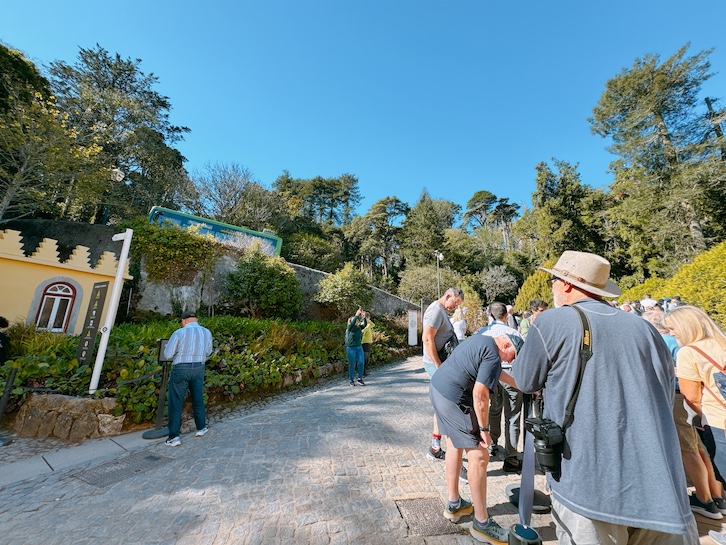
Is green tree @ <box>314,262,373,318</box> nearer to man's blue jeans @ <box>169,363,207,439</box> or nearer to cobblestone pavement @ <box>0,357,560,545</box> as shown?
cobblestone pavement @ <box>0,357,560,545</box>

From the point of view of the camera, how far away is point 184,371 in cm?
400

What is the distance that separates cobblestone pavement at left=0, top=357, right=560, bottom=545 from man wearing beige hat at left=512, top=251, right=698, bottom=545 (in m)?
1.38

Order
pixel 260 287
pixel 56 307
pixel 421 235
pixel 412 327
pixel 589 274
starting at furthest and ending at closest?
pixel 421 235 → pixel 412 327 → pixel 260 287 → pixel 56 307 → pixel 589 274

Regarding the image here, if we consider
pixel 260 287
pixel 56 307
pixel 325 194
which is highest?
pixel 325 194

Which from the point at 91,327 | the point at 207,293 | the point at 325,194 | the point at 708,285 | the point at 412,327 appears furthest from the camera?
the point at 325,194

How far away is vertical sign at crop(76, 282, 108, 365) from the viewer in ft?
15.5

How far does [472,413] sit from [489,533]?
76cm

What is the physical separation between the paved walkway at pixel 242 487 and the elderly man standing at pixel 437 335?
22 centimetres

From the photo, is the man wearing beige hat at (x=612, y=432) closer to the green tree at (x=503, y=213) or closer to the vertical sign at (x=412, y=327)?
the vertical sign at (x=412, y=327)

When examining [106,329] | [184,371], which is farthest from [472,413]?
[106,329]

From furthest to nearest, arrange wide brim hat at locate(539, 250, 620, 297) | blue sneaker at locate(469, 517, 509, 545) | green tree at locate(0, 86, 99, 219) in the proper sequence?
green tree at locate(0, 86, 99, 219) < blue sneaker at locate(469, 517, 509, 545) < wide brim hat at locate(539, 250, 620, 297)

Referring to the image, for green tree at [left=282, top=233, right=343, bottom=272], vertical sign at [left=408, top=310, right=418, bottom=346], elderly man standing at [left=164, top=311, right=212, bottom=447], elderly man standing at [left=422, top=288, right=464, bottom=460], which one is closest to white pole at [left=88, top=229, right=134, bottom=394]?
elderly man standing at [left=164, top=311, right=212, bottom=447]

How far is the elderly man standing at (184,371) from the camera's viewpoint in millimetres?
3969

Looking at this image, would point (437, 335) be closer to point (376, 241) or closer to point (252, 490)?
point (252, 490)
